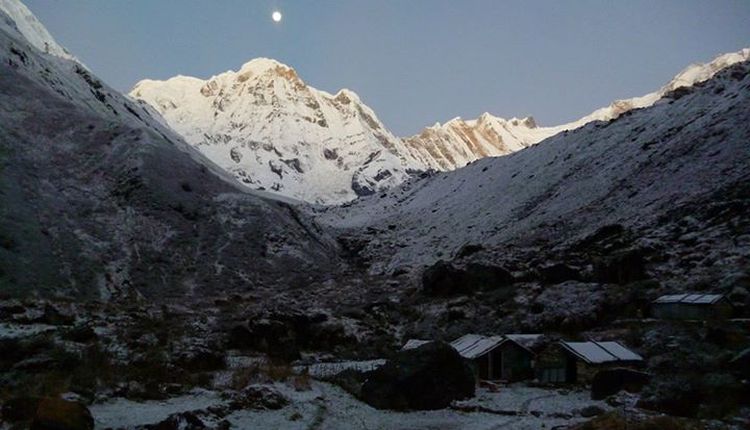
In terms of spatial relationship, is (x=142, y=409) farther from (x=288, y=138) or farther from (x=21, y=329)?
(x=288, y=138)

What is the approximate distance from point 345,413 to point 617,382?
938cm

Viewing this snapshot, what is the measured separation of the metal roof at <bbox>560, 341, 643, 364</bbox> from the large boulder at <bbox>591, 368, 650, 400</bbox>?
279 cm

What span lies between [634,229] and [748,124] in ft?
46.3

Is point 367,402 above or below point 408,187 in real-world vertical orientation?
below

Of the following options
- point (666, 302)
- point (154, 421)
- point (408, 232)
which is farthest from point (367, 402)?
point (408, 232)

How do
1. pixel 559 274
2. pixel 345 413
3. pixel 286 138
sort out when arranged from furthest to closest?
pixel 286 138
pixel 559 274
pixel 345 413

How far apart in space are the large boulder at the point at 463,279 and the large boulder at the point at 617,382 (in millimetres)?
19485

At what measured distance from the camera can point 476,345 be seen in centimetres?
2633

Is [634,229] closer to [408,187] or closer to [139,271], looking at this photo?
[139,271]

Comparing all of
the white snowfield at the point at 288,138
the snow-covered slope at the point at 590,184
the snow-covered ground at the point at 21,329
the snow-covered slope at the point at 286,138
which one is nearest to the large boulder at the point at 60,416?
the snow-covered ground at the point at 21,329

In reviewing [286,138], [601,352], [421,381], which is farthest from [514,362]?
[286,138]

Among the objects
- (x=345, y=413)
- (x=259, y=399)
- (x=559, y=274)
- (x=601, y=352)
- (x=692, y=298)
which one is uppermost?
(x=559, y=274)

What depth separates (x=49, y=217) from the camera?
132ft

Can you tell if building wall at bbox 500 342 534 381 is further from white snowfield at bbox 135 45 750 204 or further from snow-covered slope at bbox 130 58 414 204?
snow-covered slope at bbox 130 58 414 204
